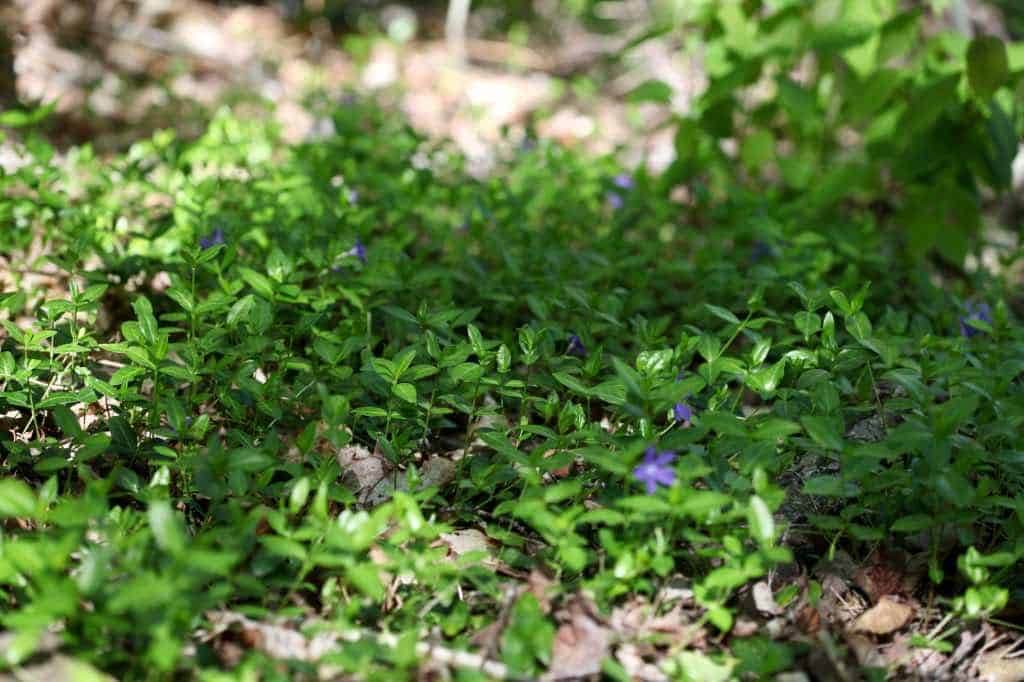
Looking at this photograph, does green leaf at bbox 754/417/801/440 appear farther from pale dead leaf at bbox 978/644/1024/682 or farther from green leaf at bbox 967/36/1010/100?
green leaf at bbox 967/36/1010/100

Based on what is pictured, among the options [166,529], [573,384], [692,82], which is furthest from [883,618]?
[692,82]

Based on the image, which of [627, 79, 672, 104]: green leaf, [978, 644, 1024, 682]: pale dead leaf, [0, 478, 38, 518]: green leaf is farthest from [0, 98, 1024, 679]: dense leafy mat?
[627, 79, 672, 104]: green leaf

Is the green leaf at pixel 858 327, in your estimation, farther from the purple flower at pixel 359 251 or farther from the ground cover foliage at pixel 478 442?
the purple flower at pixel 359 251

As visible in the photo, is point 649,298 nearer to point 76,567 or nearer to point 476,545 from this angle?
point 476,545

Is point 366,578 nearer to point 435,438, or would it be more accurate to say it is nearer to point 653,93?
point 435,438

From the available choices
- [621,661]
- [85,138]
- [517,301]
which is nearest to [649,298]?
[517,301]

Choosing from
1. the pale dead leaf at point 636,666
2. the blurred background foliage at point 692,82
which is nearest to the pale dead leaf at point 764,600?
the pale dead leaf at point 636,666
